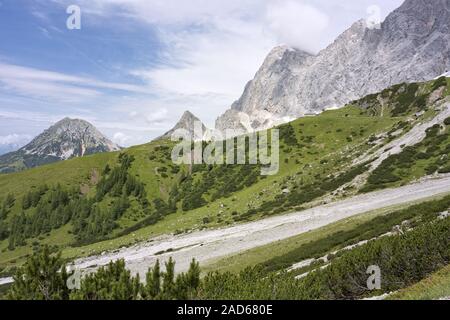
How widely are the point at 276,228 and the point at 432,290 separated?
49186 millimetres

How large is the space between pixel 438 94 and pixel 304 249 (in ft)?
424

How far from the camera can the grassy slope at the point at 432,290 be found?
1580 centimetres

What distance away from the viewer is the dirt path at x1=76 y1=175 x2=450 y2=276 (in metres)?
57.8

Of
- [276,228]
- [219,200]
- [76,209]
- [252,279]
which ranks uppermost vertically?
[219,200]

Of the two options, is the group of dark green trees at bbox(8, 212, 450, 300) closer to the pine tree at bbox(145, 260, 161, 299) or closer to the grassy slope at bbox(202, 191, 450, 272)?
the pine tree at bbox(145, 260, 161, 299)

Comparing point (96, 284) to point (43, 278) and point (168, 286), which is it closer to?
point (43, 278)

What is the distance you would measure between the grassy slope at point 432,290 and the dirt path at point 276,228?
3728 cm

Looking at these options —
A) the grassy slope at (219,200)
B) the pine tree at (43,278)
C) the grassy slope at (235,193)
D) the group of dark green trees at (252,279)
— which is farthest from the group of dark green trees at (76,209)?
the pine tree at (43,278)

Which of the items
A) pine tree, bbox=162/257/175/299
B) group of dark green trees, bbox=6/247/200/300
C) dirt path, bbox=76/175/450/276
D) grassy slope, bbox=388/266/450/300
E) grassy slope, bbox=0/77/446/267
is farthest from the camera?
grassy slope, bbox=0/77/446/267

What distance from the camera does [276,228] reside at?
215ft

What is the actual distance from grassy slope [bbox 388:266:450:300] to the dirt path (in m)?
37.3

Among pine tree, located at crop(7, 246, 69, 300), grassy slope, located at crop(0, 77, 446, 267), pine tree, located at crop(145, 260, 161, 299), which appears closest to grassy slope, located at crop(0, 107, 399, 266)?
grassy slope, located at crop(0, 77, 446, 267)

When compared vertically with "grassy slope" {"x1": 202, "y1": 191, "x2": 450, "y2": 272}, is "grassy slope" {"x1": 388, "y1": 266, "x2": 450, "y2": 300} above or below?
above

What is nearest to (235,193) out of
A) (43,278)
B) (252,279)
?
(252,279)
